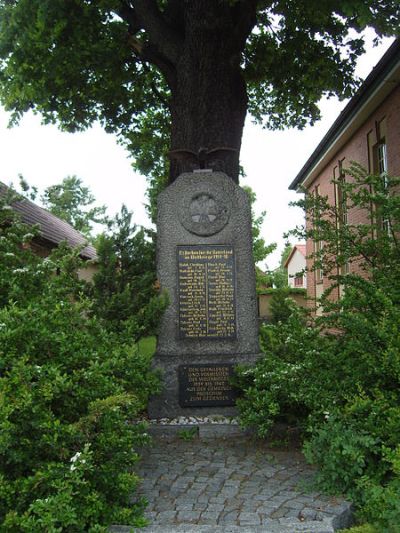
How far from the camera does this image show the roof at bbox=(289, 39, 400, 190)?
11.2 metres

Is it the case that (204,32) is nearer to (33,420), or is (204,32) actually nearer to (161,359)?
(161,359)

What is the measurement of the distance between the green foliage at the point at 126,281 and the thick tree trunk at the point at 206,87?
7.63 ft

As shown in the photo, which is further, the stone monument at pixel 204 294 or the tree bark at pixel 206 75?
the tree bark at pixel 206 75

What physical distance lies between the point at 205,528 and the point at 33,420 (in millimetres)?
1222

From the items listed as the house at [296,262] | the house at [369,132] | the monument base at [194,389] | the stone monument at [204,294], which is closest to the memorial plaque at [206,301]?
the stone monument at [204,294]

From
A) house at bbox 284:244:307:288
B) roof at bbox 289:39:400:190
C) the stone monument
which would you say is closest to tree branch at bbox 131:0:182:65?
roof at bbox 289:39:400:190

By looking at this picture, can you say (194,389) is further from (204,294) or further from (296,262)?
(296,262)

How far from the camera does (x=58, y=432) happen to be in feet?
10.3

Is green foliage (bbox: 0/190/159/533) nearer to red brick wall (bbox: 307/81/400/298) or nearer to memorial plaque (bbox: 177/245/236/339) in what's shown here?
memorial plaque (bbox: 177/245/236/339)

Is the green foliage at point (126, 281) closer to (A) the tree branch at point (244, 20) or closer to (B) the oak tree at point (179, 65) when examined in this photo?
(B) the oak tree at point (179, 65)

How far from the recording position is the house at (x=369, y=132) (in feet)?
39.0

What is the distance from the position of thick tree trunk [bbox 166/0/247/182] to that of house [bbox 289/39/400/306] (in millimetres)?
1577

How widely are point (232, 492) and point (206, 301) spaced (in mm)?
2878

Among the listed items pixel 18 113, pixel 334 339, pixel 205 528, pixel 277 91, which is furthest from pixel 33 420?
pixel 277 91
